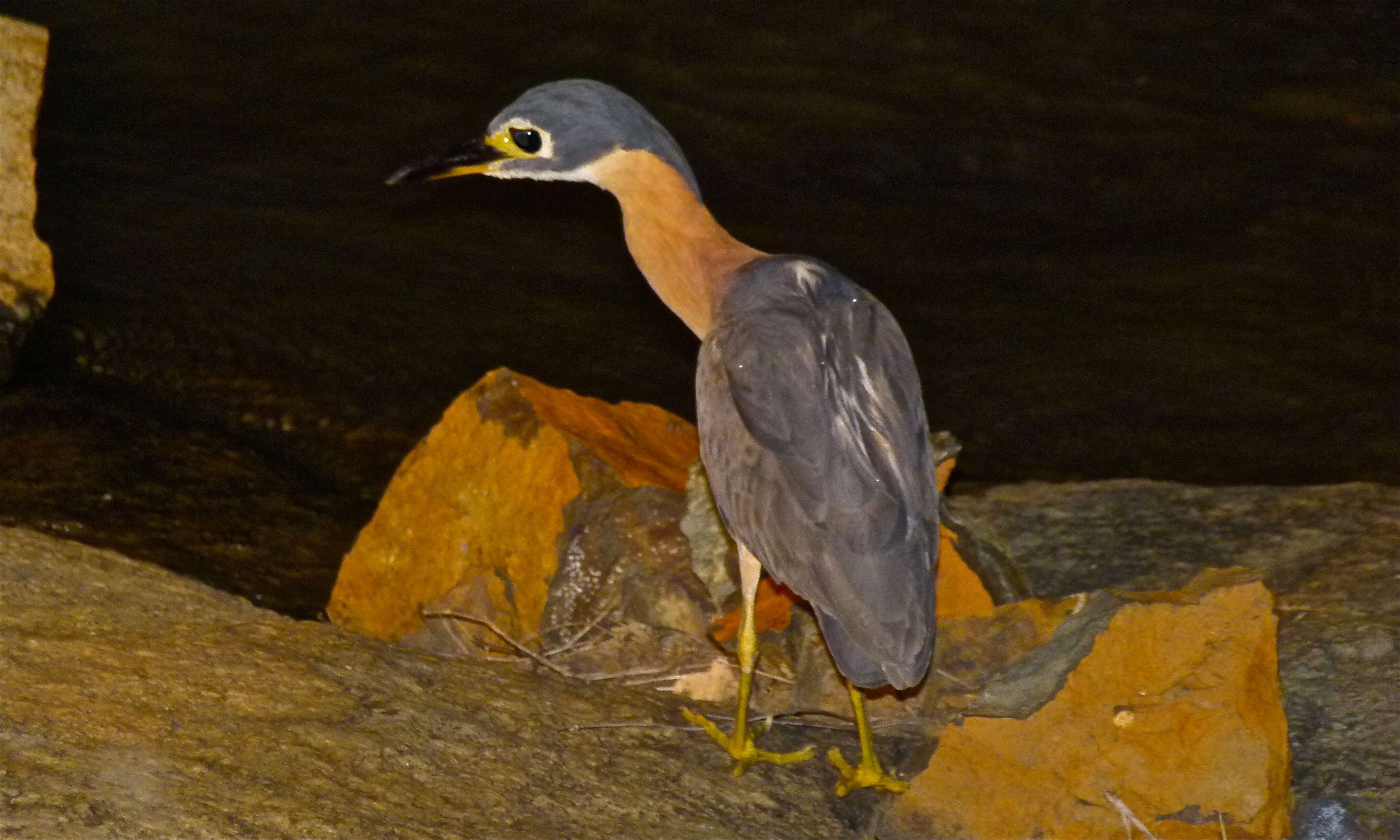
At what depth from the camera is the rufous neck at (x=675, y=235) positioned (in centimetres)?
365

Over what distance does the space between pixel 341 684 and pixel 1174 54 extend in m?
7.09

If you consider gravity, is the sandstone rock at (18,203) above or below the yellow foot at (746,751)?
above

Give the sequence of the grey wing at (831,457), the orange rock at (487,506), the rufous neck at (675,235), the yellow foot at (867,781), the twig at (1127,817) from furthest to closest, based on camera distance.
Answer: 1. the orange rock at (487,506)
2. the rufous neck at (675,235)
3. the yellow foot at (867,781)
4. the grey wing at (831,457)
5. the twig at (1127,817)

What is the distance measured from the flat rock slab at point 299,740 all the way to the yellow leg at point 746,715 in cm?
3

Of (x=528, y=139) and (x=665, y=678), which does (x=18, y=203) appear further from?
(x=665, y=678)

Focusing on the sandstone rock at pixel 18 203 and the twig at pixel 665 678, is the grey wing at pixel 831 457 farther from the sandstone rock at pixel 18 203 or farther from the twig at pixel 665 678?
the sandstone rock at pixel 18 203

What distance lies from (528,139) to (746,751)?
1445 mm

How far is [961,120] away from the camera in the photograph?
26.6ft

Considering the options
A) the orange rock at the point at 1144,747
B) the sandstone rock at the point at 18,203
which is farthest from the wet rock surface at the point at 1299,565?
the sandstone rock at the point at 18,203

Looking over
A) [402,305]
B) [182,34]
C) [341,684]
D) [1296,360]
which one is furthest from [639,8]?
[341,684]

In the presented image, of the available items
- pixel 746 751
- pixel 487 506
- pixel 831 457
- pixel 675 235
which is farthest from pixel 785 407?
pixel 487 506

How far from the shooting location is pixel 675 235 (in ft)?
12.0

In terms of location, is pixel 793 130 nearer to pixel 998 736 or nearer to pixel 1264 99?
pixel 1264 99

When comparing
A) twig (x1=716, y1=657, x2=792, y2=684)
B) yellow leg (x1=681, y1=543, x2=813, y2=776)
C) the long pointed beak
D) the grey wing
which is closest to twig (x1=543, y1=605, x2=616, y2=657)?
twig (x1=716, y1=657, x2=792, y2=684)
